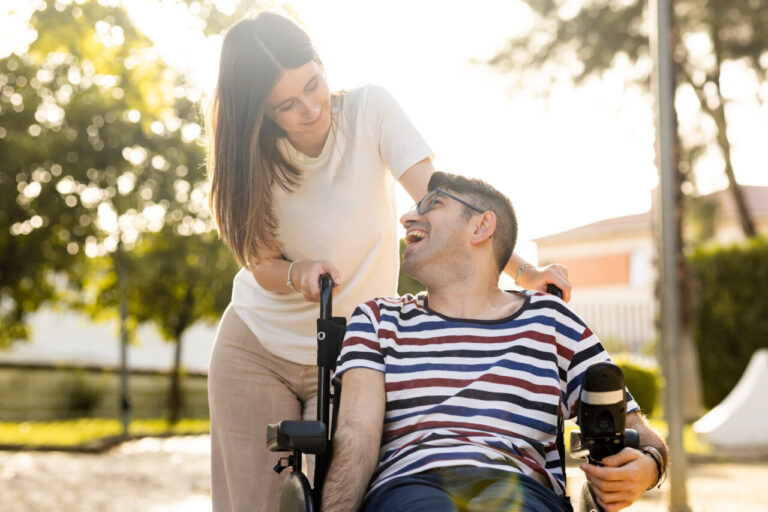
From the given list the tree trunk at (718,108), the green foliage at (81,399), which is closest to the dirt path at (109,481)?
the green foliage at (81,399)

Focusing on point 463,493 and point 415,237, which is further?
point 415,237

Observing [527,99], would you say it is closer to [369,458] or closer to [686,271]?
[686,271]

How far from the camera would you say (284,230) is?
3.39 m

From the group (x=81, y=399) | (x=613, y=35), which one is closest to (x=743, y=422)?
(x=613, y=35)

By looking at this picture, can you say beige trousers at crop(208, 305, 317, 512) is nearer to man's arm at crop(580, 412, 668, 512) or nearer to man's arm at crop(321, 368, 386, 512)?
man's arm at crop(321, 368, 386, 512)

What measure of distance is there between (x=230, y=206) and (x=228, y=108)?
0.32 meters

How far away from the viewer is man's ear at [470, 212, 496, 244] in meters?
3.14

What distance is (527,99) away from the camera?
15719 mm

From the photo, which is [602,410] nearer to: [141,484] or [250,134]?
[250,134]

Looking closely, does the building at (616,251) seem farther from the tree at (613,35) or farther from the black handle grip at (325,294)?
the black handle grip at (325,294)

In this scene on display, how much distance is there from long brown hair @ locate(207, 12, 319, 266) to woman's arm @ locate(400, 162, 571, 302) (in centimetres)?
38

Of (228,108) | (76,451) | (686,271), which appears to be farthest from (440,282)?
(686,271)

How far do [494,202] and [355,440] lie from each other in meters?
0.89

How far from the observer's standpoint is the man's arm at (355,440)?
9.02 ft
